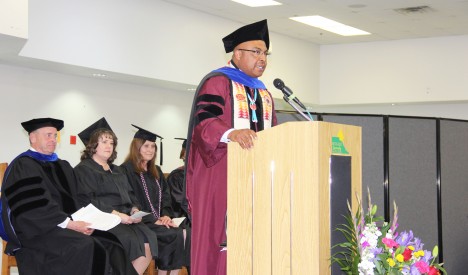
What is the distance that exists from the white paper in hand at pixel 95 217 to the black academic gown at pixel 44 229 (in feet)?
0.32

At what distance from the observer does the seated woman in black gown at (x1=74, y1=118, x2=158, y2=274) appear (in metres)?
6.43

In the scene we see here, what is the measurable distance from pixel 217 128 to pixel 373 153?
3.94 metres

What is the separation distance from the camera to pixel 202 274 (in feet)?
11.9

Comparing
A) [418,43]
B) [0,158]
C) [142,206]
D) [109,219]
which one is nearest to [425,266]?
[109,219]

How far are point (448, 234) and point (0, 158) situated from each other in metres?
5.10

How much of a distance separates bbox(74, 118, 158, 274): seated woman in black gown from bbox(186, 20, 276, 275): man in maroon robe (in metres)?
2.72

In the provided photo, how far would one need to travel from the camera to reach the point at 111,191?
261 inches

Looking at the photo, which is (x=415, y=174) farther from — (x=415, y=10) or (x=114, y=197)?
(x=415, y=10)

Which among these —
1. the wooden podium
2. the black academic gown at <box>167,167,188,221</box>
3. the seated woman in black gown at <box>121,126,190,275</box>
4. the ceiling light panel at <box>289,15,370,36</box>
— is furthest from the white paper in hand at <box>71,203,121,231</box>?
the ceiling light panel at <box>289,15,370,36</box>

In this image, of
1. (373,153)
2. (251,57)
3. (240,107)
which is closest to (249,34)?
(251,57)

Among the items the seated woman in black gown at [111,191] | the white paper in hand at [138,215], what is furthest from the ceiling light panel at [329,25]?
the white paper in hand at [138,215]

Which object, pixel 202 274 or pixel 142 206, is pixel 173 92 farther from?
pixel 202 274

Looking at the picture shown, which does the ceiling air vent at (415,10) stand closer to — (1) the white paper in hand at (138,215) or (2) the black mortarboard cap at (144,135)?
(2) the black mortarboard cap at (144,135)

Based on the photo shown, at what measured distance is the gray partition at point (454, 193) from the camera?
7586 mm
